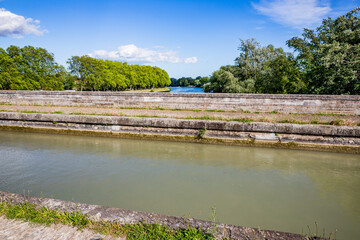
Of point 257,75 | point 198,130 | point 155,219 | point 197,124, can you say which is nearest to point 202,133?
point 198,130

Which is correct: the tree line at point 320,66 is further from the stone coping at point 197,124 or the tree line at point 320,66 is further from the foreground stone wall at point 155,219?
the foreground stone wall at point 155,219

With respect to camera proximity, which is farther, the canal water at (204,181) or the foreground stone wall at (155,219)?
the canal water at (204,181)

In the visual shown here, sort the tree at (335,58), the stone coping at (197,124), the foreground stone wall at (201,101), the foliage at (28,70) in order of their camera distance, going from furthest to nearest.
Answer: the foliage at (28,70) → the tree at (335,58) → the foreground stone wall at (201,101) → the stone coping at (197,124)

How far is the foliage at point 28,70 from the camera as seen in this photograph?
65.8 feet

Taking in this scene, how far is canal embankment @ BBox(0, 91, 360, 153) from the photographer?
759 cm

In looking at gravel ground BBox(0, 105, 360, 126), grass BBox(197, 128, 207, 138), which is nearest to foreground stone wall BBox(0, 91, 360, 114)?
gravel ground BBox(0, 105, 360, 126)

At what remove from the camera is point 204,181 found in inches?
196

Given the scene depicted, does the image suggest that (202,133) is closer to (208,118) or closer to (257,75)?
(208,118)

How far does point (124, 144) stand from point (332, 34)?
14573 mm

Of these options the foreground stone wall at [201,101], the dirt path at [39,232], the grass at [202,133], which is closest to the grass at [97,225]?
the dirt path at [39,232]

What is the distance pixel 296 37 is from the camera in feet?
50.8

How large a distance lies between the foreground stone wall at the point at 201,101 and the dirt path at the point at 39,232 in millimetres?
8722

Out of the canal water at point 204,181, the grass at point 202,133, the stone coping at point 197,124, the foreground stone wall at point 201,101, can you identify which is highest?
the foreground stone wall at point 201,101

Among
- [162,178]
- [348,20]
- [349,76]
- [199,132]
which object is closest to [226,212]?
[162,178]
